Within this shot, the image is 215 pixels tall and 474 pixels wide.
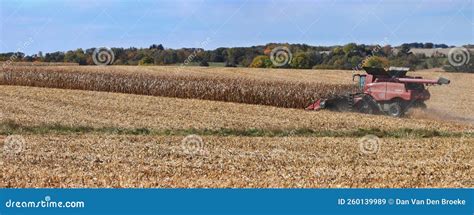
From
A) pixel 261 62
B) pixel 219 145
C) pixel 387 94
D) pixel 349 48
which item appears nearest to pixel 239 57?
pixel 261 62

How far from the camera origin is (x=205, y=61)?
46.4 m

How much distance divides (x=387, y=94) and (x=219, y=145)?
9.40 m

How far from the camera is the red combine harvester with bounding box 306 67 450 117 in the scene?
23.4m

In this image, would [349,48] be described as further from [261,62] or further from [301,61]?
[261,62]

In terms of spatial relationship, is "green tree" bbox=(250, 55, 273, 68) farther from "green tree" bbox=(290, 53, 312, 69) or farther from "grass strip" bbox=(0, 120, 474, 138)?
"grass strip" bbox=(0, 120, 474, 138)

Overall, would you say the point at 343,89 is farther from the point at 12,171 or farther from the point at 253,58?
the point at 12,171

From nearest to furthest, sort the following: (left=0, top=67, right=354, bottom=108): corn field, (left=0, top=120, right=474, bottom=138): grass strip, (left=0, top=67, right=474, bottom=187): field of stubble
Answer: (left=0, top=67, right=474, bottom=187): field of stubble, (left=0, top=120, right=474, bottom=138): grass strip, (left=0, top=67, right=354, bottom=108): corn field

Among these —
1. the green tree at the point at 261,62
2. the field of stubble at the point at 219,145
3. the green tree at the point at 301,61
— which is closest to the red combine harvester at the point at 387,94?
the field of stubble at the point at 219,145

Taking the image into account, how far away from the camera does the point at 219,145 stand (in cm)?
1622

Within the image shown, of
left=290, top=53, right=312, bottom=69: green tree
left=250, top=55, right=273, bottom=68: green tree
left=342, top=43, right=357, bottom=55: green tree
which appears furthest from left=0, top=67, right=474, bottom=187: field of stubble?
left=250, top=55, right=273, bottom=68: green tree

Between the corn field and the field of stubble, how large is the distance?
2466 mm

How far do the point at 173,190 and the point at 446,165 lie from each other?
286 inches

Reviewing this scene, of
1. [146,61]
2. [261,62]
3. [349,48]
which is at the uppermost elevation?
[349,48]

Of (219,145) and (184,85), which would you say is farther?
(184,85)
